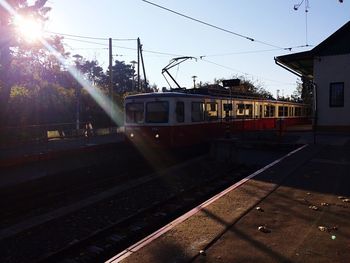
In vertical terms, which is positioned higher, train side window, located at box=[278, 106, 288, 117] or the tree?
the tree

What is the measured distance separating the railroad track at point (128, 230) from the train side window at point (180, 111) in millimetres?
5987

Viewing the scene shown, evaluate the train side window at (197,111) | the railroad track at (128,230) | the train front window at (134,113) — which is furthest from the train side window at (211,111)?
the railroad track at (128,230)

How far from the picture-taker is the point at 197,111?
20344mm

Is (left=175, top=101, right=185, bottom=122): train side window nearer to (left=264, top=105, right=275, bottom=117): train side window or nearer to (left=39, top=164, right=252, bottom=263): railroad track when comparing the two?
(left=39, top=164, right=252, bottom=263): railroad track

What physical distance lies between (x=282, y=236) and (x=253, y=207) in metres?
1.66

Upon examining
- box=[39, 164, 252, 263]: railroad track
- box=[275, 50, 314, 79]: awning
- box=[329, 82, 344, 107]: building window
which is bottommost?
box=[39, 164, 252, 263]: railroad track

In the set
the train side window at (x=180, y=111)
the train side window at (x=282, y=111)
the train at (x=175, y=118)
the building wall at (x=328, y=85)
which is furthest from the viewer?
the train side window at (x=282, y=111)

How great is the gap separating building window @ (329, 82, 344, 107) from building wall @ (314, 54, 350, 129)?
0.51ft

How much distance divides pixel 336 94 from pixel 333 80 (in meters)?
0.75

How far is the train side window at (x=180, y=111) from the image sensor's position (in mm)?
18719

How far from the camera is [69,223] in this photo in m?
9.62

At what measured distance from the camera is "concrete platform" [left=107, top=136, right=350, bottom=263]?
5301 mm

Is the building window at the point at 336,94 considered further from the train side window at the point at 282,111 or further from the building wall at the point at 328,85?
the train side window at the point at 282,111

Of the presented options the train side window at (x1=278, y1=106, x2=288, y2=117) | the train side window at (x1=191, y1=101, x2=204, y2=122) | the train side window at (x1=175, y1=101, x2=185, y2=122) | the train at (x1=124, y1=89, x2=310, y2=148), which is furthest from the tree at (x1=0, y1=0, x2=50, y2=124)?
the train side window at (x1=278, y1=106, x2=288, y2=117)
